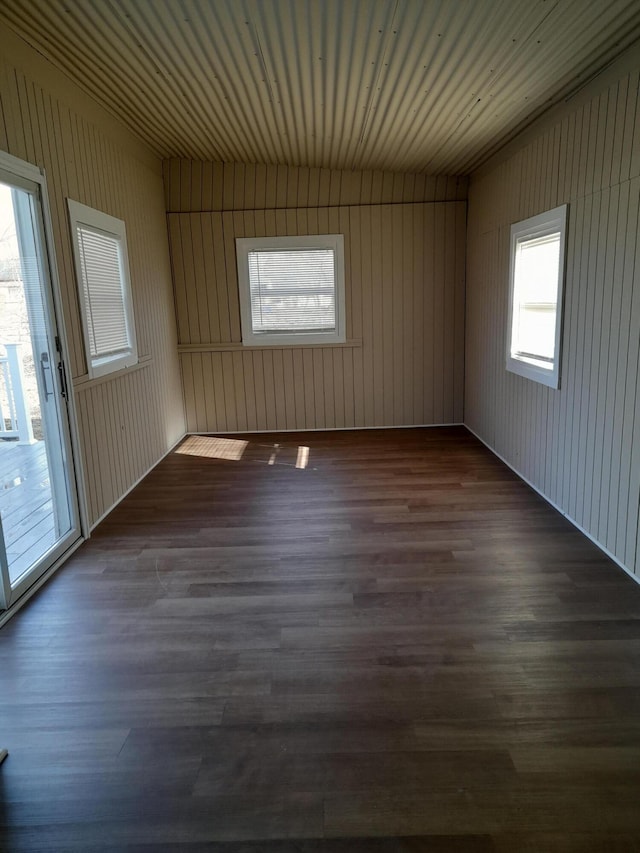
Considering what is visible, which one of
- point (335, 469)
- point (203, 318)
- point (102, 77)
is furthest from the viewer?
point (203, 318)

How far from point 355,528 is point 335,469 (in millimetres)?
1387

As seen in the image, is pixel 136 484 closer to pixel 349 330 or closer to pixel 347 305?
pixel 349 330

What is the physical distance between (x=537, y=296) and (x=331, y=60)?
2224 millimetres

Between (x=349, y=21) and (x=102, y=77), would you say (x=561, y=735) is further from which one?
(x=102, y=77)

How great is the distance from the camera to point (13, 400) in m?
3.29

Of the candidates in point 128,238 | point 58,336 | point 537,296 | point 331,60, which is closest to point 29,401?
point 58,336

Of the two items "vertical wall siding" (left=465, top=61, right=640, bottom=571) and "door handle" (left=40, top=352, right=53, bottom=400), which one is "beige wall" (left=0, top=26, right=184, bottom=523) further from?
"vertical wall siding" (left=465, top=61, right=640, bottom=571)

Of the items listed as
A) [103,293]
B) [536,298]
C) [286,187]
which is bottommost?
[536,298]

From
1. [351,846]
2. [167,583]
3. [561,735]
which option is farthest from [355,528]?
[351,846]

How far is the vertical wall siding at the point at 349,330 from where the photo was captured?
20.4 feet

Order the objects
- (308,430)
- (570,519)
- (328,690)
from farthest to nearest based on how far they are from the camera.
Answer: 1. (308,430)
2. (570,519)
3. (328,690)

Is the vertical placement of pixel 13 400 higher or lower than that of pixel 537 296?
lower

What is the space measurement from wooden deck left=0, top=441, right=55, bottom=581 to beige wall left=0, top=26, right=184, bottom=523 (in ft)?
1.03

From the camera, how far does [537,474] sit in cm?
436
